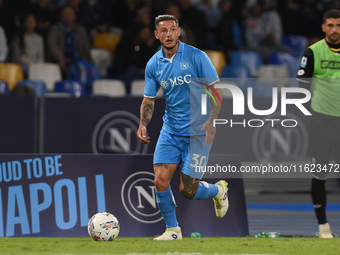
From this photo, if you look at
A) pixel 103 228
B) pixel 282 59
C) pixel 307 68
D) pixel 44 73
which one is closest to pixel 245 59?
pixel 282 59

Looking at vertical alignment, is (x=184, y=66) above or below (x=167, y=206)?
above

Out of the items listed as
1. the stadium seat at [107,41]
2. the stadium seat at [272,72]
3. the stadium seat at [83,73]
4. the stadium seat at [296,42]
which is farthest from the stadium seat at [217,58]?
the stadium seat at [83,73]

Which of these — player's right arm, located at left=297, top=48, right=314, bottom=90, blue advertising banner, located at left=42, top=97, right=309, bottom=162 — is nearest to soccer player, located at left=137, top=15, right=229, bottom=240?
player's right arm, located at left=297, top=48, right=314, bottom=90

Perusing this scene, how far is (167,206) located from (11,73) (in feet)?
20.2

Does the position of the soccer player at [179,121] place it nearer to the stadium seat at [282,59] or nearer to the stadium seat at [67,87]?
the stadium seat at [67,87]

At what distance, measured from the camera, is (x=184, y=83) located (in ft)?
19.1

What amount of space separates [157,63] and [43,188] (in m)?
1.77

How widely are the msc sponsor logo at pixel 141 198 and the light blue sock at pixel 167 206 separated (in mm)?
495

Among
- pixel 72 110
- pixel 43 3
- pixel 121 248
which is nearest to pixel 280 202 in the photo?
→ pixel 72 110

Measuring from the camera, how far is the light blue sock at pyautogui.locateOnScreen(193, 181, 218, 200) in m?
5.94

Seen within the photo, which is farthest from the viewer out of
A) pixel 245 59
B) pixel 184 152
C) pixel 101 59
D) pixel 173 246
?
pixel 245 59

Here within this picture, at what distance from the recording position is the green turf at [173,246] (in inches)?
196

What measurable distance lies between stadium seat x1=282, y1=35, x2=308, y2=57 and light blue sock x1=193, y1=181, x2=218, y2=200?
27.9 feet

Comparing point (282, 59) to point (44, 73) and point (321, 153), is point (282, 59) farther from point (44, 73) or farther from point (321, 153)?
point (321, 153)
